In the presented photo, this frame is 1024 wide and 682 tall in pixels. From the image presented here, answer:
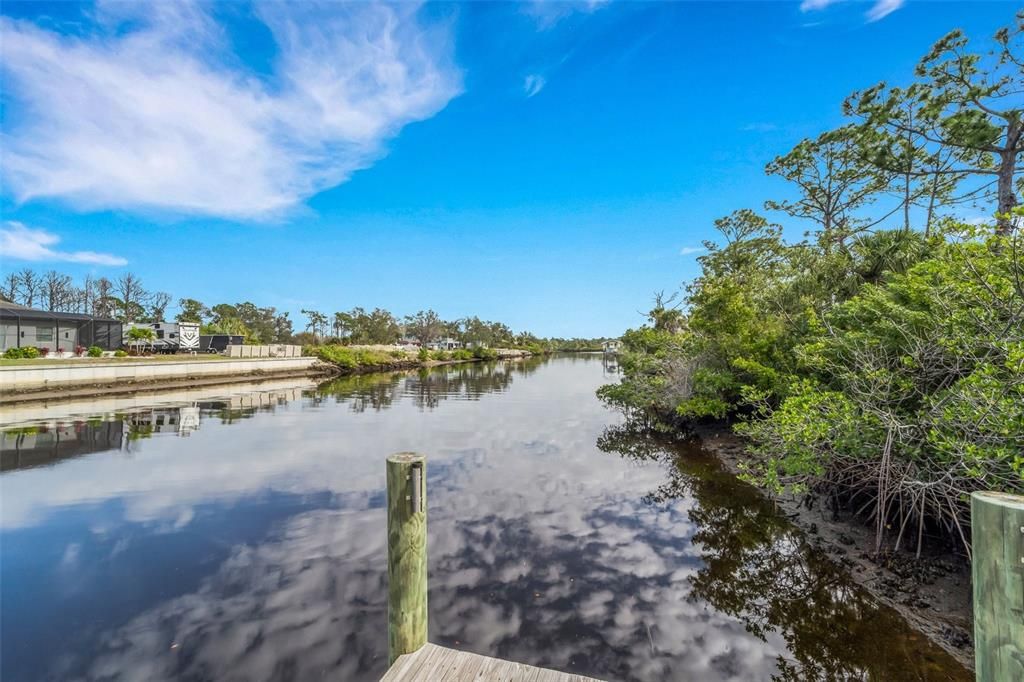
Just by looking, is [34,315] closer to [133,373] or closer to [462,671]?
[133,373]

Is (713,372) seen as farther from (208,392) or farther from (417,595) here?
(208,392)

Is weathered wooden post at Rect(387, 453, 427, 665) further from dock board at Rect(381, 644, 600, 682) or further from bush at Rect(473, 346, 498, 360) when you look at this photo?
bush at Rect(473, 346, 498, 360)

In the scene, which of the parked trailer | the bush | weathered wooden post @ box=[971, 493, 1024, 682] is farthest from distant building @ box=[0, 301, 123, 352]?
the bush

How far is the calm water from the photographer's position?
3715mm

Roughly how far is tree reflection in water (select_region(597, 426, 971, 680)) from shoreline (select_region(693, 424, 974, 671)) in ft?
0.47

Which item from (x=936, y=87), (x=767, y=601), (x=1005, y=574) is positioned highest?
(x=936, y=87)

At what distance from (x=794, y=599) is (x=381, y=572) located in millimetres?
4461

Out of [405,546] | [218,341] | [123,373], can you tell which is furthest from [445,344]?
[405,546]

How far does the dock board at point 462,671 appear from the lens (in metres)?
2.65

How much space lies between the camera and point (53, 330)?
27.1 metres

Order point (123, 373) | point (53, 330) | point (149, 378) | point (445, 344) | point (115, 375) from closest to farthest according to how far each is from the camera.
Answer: point (115, 375) < point (123, 373) < point (149, 378) < point (53, 330) < point (445, 344)

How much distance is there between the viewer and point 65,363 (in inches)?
712

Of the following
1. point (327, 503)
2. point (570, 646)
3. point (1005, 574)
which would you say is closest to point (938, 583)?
point (570, 646)

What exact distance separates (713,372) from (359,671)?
1018 cm
